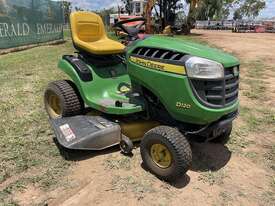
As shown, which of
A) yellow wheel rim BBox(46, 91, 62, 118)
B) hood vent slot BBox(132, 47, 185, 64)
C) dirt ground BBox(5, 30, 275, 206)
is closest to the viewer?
dirt ground BBox(5, 30, 275, 206)

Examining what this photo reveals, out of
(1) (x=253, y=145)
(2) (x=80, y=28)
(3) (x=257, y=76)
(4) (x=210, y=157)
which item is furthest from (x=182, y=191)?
(3) (x=257, y=76)

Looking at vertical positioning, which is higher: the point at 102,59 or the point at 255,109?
the point at 102,59

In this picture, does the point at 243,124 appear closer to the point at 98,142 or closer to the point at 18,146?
the point at 98,142

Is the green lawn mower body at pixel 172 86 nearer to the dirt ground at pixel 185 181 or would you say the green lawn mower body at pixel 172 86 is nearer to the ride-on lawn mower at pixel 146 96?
the ride-on lawn mower at pixel 146 96

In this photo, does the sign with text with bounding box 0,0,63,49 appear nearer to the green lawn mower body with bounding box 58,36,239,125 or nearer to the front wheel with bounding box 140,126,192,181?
the green lawn mower body with bounding box 58,36,239,125

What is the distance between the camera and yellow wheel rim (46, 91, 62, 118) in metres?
4.54

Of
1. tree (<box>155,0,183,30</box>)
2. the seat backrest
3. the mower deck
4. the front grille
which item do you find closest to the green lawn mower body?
the front grille

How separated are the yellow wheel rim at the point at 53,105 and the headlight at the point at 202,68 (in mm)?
2160

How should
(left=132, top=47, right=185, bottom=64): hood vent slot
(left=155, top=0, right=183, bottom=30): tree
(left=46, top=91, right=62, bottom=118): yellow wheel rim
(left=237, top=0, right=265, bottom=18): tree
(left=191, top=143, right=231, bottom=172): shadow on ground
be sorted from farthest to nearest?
(left=237, top=0, right=265, bottom=18): tree < (left=155, top=0, right=183, bottom=30): tree < (left=46, top=91, right=62, bottom=118): yellow wheel rim < (left=191, top=143, right=231, bottom=172): shadow on ground < (left=132, top=47, right=185, bottom=64): hood vent slot

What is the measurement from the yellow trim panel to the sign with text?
32.2 feet

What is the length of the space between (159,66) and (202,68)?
41 cm

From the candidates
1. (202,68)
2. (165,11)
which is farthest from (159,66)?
(165,11)

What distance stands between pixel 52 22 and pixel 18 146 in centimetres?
1337

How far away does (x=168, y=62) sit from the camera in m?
3.06
